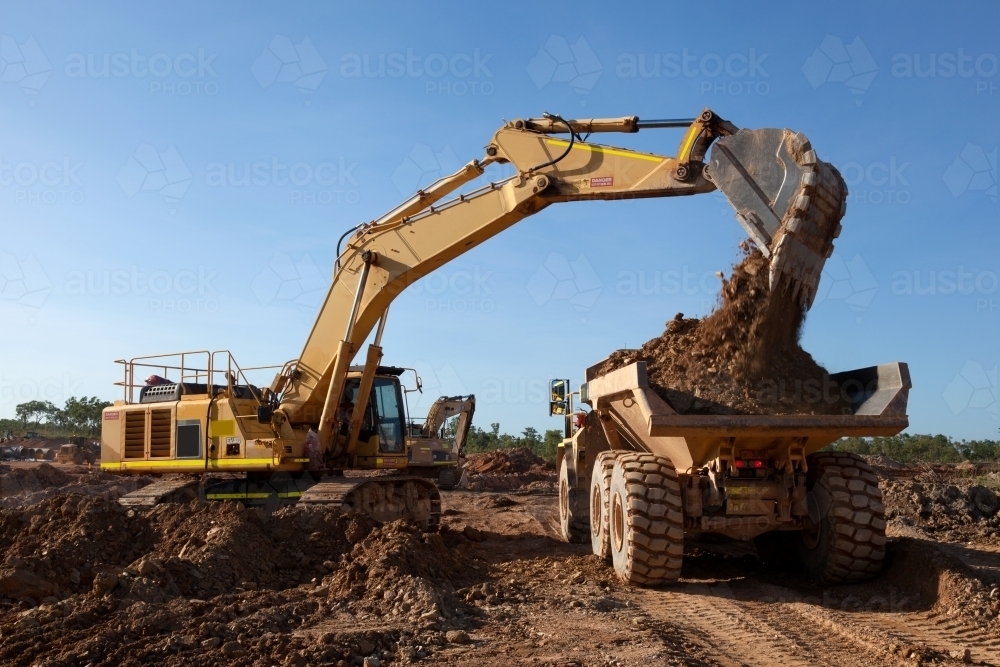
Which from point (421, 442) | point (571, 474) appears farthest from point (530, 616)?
point (421, 442)

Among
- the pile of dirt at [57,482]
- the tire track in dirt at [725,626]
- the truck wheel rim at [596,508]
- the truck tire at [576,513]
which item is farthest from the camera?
the pile of dirt at [57,482]

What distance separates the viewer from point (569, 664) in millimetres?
5199

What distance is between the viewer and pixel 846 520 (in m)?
7.63

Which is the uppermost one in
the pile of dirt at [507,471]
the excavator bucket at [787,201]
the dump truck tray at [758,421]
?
the excavator bucket at [787,201]

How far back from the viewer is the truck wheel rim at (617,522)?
7.96 metres

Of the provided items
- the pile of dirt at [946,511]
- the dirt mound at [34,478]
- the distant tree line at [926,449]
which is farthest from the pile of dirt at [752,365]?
the distant tree line at [926,449]

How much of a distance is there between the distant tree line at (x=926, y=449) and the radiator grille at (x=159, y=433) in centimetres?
3268

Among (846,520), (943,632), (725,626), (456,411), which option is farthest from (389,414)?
(456,411)

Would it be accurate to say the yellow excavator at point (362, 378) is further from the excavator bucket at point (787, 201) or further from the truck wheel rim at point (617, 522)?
the truck wheel rim at point (617, 522)

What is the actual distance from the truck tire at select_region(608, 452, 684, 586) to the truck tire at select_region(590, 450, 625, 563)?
62 centimetres

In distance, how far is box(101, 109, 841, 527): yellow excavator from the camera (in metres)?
9.72

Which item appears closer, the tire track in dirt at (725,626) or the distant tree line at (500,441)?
the tire track in dirt at (725,626)

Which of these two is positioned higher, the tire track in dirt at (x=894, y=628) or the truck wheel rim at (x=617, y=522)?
the truck wheel rim at (x=617, y=522)

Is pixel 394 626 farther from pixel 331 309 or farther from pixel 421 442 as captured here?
pixel 421 442
